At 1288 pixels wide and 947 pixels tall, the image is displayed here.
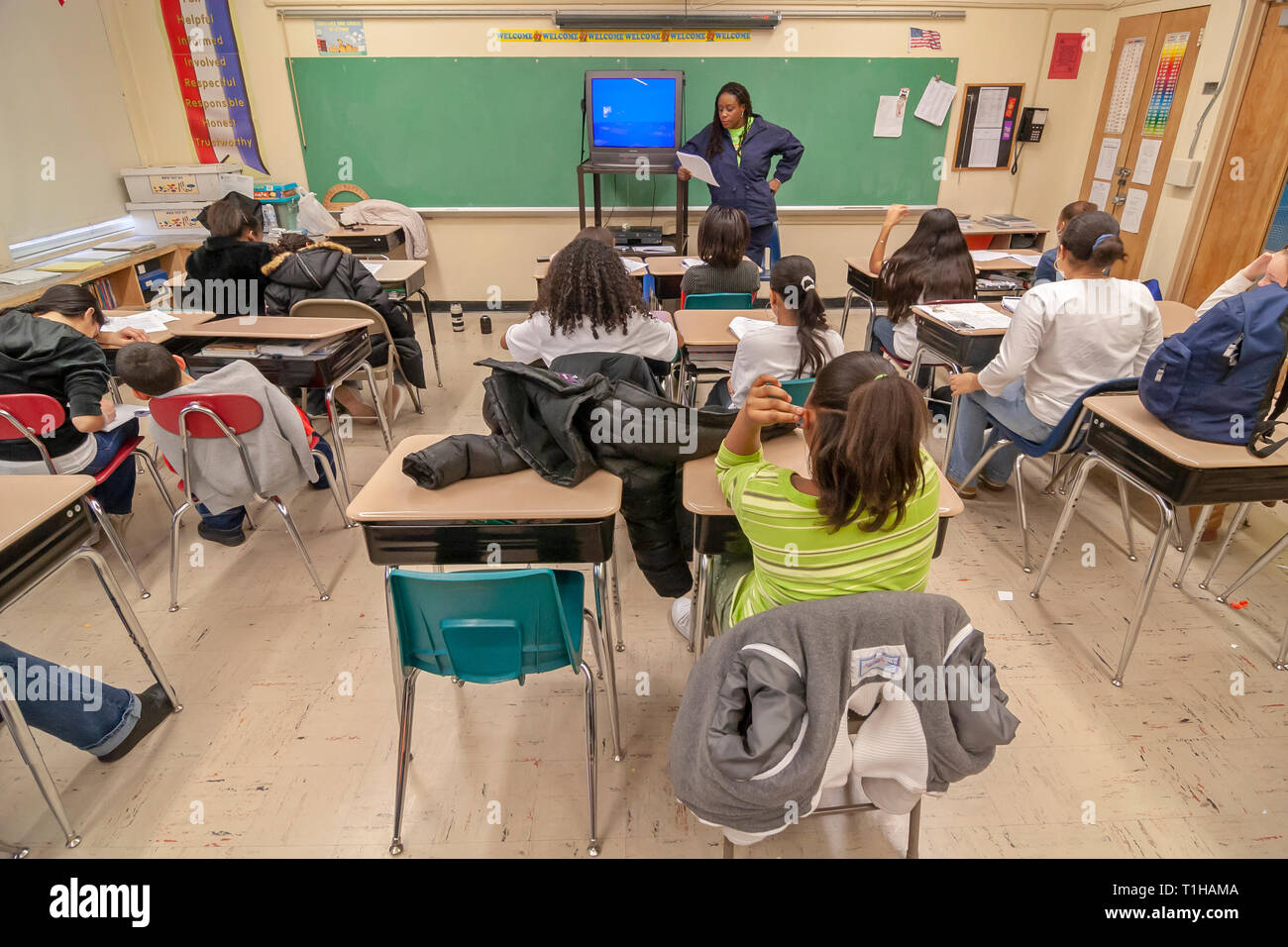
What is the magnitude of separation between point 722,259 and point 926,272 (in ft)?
3.08

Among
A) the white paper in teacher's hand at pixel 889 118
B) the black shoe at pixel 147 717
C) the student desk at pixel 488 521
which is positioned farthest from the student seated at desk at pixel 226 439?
the white paper in teacher's hand at pixel 889 118

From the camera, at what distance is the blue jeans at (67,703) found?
1721 millimetres

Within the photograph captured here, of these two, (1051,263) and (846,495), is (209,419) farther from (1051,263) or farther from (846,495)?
(1051,263)

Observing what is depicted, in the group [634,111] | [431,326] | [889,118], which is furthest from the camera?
[889,118]

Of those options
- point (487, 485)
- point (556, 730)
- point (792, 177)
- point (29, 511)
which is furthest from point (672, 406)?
point (792, 177)

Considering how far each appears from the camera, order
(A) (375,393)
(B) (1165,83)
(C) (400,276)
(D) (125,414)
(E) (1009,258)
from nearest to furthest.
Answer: (D) (125,414) → (A) (375,393) → (C) (400,276) → (E) (1009,258) → (B) (1165,83)

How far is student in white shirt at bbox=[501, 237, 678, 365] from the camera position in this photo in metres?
2.44

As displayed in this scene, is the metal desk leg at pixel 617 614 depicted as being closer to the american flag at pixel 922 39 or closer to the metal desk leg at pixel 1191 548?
the metal desk leg at pixel 1191 548

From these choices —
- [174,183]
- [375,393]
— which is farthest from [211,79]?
[375,393]

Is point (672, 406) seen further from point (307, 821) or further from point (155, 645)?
point (155, 645)

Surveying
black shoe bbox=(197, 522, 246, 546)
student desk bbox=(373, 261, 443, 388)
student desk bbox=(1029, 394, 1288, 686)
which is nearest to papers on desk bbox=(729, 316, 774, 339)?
student desk bbox=(1029, 394, 1288, 686)

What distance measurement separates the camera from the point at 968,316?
296 centimetres

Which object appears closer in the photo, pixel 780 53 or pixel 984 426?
pixel 984 426

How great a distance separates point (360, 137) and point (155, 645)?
14.1ft
